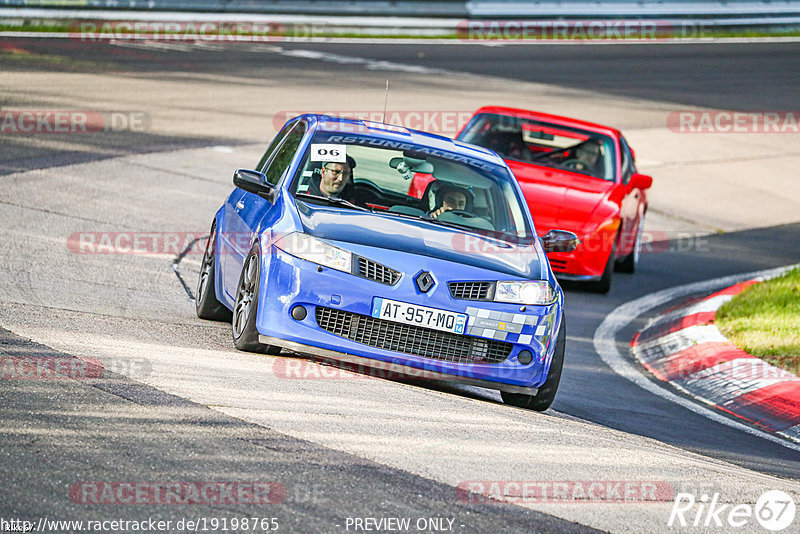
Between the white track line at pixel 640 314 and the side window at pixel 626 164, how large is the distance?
1.31 m

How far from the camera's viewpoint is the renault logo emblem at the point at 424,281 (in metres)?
6.83

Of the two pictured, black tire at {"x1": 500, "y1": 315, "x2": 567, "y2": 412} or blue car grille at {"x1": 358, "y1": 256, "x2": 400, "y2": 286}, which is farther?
black tire at {"x1": 500, "y1": 315, "x2": 567, "y2": 412}

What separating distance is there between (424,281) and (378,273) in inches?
10.4

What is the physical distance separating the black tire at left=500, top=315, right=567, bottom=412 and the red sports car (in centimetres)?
420

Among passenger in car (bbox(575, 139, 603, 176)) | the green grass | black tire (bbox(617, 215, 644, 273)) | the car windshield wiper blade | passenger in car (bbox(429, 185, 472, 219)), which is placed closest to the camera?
the car windshield wiper blade

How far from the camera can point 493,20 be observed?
105 ft

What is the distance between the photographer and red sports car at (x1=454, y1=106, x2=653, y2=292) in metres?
11.8

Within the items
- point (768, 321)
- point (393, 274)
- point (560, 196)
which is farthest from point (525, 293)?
point (560, 196)

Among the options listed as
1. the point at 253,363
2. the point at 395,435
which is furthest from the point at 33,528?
the point at 253,363

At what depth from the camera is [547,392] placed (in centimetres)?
732

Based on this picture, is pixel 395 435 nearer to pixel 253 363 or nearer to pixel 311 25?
pixel 253 363
